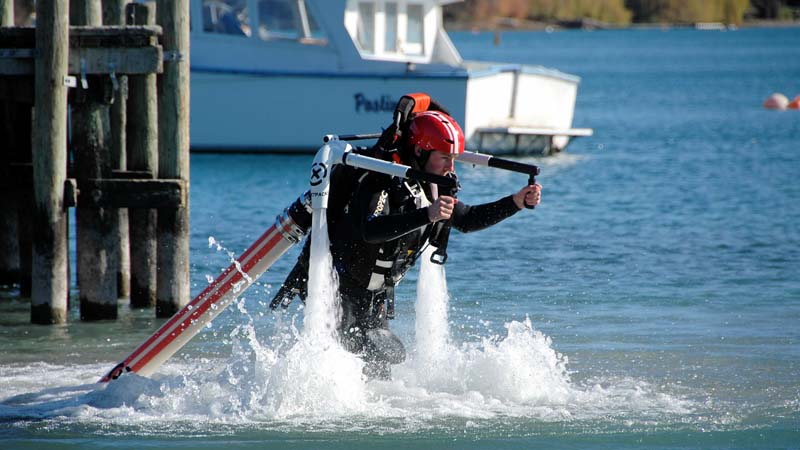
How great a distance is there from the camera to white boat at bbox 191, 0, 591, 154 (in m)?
23.7

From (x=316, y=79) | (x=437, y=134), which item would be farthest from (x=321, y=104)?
(x=437, y=134)

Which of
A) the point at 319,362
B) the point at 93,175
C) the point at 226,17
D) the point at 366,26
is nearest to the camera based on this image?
the point at 319,362

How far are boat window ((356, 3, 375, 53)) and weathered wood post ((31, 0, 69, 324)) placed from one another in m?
14.6

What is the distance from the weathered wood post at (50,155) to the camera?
397 inches

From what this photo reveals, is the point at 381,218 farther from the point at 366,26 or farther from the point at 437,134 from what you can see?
the point at 366,26

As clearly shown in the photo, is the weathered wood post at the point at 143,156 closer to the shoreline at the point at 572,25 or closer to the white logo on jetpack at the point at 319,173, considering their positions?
the white logo on jetpack at the point at 319,173

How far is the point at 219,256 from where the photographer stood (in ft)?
47.3

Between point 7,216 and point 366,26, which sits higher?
point 366,26

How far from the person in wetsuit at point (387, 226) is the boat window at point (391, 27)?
17.2 meters

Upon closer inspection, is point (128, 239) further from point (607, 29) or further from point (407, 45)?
point (607, 29)

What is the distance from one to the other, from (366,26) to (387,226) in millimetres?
17540

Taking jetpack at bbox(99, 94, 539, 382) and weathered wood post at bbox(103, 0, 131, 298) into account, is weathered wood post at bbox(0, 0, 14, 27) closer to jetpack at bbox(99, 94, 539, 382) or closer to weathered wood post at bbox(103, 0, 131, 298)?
weathered wood post at bbox(103, 0, 131, 298)

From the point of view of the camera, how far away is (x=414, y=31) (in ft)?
83.8

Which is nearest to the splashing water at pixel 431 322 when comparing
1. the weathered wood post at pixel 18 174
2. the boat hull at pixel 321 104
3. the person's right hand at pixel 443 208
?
the person's right hand at pixel 443 208
